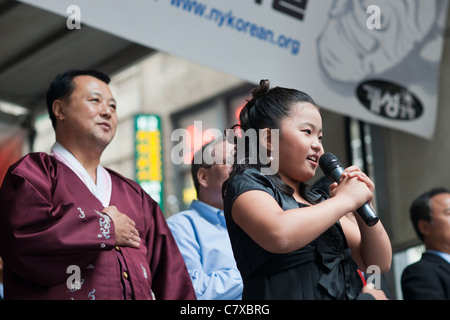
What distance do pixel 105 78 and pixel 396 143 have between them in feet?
11.0

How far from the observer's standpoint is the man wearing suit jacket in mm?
2924

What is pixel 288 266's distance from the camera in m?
1.51

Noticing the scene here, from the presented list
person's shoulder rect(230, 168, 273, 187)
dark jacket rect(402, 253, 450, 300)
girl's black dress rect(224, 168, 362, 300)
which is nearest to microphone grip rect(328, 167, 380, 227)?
girl's black dress rect(224, 168, 362, 300)

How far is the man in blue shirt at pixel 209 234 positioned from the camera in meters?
2.61

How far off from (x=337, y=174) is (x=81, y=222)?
85cm

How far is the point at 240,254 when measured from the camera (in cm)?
159

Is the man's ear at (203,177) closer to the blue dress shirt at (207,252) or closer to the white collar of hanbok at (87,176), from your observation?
the blue dress shirt at (207,252)

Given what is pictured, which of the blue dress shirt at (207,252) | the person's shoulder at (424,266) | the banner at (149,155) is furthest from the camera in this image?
the banner at (149,155)

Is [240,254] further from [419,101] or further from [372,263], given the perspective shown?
[419,101]

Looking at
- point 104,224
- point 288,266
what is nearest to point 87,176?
point 104,224

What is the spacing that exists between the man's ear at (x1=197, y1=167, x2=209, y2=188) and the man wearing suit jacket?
1063 millimetres

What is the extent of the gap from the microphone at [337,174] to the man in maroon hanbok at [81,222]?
0.78m

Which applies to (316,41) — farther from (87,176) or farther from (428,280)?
(87,176)

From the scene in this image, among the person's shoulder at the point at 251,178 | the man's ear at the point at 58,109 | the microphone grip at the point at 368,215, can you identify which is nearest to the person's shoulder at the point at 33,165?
the man's ear at the point at 58,109
